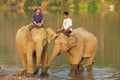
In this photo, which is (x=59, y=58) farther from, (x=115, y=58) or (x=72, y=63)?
(x=72, y=63)

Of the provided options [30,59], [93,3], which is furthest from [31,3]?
[30,59]

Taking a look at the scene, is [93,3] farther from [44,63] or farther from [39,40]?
[39,40]

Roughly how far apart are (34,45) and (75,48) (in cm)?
218

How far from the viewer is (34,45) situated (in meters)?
14.6

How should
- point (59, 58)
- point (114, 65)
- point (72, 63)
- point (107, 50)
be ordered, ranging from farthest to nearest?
point (107, 50) → point (59, 58) → point (114, 65) → point (72, 63)

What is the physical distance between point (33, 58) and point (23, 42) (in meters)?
0.74

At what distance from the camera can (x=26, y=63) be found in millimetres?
15500

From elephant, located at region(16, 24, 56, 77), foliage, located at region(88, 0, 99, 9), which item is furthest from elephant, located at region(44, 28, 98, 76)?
foliage, located at region(88, 0, 99, 9)

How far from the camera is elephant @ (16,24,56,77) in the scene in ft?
47.2

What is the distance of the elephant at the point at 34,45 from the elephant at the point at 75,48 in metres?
0.52

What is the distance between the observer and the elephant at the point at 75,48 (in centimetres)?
1529

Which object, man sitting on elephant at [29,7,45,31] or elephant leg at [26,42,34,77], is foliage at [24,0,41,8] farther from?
elephant leg at [26,42,34,77]

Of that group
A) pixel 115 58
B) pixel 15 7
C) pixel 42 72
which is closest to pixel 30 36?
pixel 42 72

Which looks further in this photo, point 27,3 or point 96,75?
point 27,3
